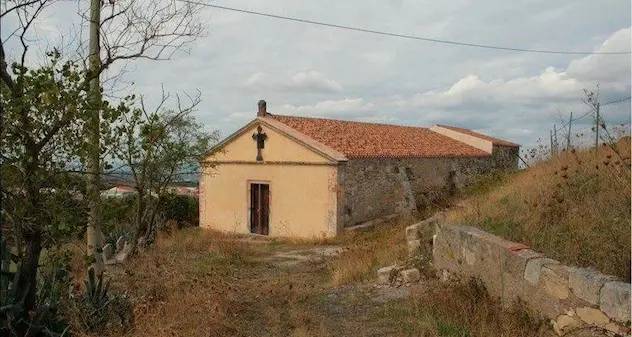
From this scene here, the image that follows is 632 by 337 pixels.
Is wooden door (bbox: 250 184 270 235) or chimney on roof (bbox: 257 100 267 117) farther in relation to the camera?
chimney on roof (bbox: 257 100 267 117)

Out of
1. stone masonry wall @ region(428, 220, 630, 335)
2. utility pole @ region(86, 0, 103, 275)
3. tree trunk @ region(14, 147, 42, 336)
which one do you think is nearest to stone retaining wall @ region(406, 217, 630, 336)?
stone masonry wall @ region(428, 220, 630, 335)

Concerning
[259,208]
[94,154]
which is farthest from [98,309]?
[259,208]

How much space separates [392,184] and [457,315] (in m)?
12.4

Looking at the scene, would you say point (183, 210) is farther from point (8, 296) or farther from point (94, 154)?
point (94, 154)

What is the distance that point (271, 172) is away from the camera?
17250 millimetres

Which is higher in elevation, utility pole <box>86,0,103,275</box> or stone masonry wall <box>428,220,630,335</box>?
utility pole <box>86,0,103,275</box>

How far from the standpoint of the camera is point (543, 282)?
15.6 feet

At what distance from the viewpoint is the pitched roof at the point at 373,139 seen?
1702cm

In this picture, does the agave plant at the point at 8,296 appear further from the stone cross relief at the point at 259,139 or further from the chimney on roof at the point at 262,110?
the chimney on roof at the point at 262,110

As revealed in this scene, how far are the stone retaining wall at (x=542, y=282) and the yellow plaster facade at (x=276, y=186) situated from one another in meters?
8.83

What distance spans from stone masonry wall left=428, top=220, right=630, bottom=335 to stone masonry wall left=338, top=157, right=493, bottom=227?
8.87m

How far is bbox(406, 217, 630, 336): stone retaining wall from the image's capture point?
392 cm

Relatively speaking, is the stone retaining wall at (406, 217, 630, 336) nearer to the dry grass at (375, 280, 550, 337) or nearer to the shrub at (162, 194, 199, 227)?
the dry grass at (375, 280, 550, 337)

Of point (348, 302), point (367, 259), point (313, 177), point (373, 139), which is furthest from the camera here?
point (373, 139)
